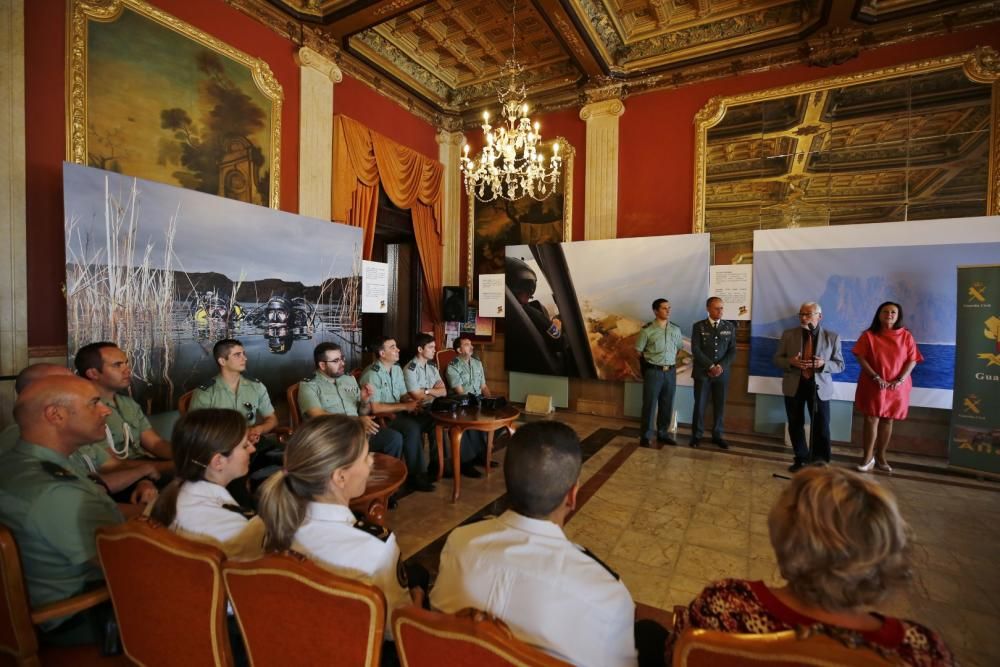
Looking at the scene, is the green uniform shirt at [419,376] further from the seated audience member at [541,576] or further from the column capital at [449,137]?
the column capital at [449,137]

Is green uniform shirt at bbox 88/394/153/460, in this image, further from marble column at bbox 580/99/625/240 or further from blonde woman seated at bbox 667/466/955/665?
marble column at bbox 580/99/625/240

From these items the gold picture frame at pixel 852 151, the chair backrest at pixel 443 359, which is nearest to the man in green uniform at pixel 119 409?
the chair backrest at pixel 443 359

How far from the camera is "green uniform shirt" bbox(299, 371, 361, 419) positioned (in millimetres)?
3352

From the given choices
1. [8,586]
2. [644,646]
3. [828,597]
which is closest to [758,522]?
[644,646]

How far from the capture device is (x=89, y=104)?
3.39 meters

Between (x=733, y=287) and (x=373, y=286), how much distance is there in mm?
4416

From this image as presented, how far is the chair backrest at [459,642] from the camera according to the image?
77 centimetres

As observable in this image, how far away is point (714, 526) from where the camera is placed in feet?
10.0

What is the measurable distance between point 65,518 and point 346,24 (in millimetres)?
5315

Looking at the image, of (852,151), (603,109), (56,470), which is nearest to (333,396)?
(56,470)

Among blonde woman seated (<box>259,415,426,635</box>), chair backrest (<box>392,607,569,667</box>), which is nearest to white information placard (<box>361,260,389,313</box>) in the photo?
blonde woman seated (<box>259,415,426,635</box>)

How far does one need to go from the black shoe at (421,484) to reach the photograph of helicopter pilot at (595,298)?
10.5 ft

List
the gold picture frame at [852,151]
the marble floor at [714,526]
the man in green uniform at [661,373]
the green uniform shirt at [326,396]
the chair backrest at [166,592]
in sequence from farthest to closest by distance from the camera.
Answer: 1. the man in green uniform at [661,373]
2. the gold picture frame at [852,151]
3. the green uniform shirt at [326,396]
4. the marble floor at [714,526]
5. the chair backrest at [166,592]

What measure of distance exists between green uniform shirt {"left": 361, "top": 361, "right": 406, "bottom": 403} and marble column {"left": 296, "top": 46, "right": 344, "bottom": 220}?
2.32m
